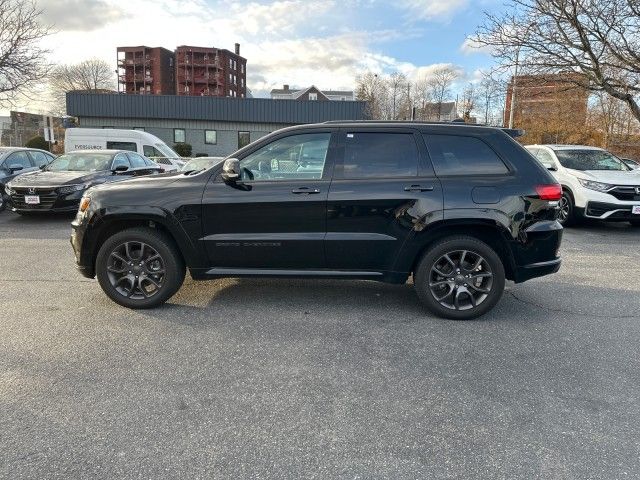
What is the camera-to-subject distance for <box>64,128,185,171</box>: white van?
17.3m

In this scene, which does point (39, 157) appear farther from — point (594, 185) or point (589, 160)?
point (589, 160)

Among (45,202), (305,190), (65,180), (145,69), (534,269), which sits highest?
(145,69)

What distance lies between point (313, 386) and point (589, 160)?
9225 millimetres

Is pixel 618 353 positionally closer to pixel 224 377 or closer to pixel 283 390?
pixel 283 390

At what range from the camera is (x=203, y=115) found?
3206 cm

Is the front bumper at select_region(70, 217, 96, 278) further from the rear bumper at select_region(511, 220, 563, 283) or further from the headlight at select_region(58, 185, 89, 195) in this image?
the headlight at select_region(58, 185, 89, 195)

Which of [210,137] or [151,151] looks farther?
[210,137]

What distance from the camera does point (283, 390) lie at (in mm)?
2924

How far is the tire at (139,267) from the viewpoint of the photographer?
420cm

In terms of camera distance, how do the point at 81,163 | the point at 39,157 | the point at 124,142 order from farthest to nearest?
the point at 124,142, the point at 39,157, the point at 81,163

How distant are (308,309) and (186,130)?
1246 inches

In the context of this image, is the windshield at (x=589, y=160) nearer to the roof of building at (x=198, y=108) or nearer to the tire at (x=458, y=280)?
the tire at (x=458, y=280)

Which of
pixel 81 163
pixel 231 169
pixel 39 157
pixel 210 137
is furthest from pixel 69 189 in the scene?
pixel 210 137

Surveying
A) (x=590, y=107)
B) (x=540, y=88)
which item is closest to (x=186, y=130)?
(x=540, y=88)
